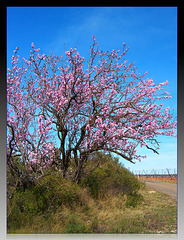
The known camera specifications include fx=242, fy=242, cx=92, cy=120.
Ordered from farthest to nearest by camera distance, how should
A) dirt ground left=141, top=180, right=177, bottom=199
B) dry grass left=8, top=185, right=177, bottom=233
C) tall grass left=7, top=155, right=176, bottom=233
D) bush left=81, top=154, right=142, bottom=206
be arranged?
dirt ground left=141, top=180, right=177, bottom=199, bush left=81, top=154, right=142, bottom=206, tall grass left=7, top=155, right=176, bottom=233, dry grass left=8, top=185, right=177, bottom=233

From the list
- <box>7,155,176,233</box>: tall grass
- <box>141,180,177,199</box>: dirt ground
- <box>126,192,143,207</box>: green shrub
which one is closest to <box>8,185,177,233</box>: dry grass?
<box>7,155,176,233</box>: tall grass

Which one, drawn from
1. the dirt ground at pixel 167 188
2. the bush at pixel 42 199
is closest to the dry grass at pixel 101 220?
the bush at pixel 42 199

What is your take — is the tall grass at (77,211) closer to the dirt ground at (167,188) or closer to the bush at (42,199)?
the bush at (42,199)

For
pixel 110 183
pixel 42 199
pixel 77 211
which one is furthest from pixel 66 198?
pixel 110 183

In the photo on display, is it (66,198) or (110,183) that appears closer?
(66,198)

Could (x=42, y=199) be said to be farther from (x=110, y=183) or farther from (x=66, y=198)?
(x=110, y=183)

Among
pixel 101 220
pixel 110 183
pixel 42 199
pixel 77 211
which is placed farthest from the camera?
pixel 110 183

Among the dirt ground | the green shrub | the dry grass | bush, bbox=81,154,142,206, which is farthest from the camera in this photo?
the dirt ground

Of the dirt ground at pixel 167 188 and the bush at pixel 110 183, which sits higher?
the bush at pixel 110 183

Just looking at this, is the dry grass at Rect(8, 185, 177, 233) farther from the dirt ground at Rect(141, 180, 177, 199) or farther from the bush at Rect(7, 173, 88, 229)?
the dirt ground at Rect(141, 180, 177, 199)

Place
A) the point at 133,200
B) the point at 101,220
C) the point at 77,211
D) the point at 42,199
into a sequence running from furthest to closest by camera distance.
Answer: the point at 133,200
the point at 77,211
the point at 42,199
the point at 101,220

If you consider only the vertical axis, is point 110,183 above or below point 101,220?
above

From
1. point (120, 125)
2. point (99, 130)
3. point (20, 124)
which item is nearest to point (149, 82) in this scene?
point (120, 125)
